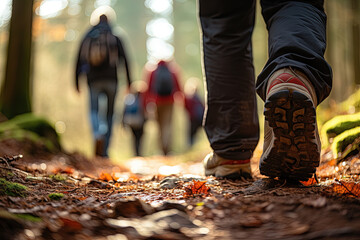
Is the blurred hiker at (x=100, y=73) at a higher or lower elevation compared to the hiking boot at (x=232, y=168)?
higher

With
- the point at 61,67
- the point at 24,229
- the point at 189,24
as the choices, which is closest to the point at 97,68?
the point at 24,229

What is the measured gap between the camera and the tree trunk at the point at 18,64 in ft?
15.6

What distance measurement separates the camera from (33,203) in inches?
60.8

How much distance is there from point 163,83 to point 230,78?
7173 mm

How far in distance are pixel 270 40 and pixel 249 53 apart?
0.55m

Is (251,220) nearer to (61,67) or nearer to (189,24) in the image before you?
(61,67)

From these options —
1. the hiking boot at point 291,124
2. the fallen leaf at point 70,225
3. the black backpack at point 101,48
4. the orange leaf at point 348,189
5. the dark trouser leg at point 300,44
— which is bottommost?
the orange leaf at point 348,189

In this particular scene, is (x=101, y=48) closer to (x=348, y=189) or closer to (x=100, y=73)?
(x=100, y=73)

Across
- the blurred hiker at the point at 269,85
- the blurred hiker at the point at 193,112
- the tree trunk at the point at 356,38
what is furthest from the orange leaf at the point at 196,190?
the blurred hiker at the point at 193,112

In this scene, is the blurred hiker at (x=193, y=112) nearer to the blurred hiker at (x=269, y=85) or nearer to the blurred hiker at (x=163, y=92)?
the blurred hiker at (x=163, y=92)

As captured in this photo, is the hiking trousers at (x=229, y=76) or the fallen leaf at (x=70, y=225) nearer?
the fallen leaf at (x=70, y=225)

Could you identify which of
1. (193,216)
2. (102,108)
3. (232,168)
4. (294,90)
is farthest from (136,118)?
(193,216)

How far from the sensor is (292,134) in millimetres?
1621

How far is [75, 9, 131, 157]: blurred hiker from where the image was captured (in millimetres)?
6305
